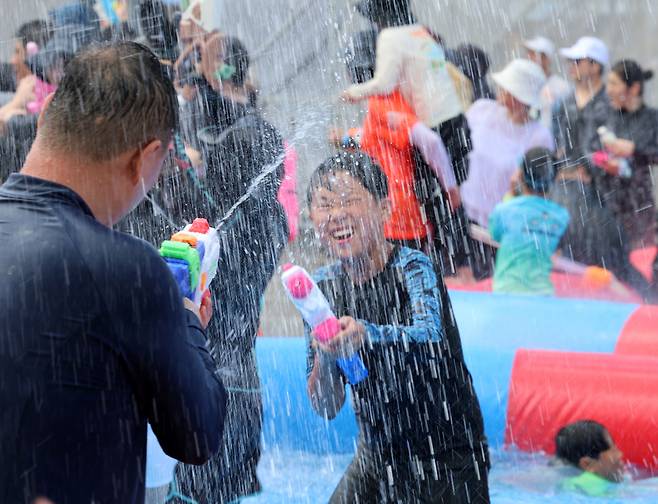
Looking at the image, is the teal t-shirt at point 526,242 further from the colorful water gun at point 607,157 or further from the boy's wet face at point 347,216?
the boy's wet face at point 347,216

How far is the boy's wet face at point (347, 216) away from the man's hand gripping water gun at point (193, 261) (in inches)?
36.1

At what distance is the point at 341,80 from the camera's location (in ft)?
20.2

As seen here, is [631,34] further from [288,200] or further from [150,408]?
[150,408]

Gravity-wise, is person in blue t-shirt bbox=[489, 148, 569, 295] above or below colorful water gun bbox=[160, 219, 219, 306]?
below

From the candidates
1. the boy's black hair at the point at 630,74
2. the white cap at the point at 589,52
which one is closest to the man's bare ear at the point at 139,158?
the boy's black hair at the point at 630,74

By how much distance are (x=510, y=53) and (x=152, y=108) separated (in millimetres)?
7827

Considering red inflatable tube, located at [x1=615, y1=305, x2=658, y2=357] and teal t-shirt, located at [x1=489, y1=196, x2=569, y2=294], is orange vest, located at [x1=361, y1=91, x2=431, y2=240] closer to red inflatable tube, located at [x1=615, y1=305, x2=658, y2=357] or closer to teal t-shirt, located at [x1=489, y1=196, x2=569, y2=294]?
teal t-shirt, located at [x1=489, y1=196, x2=569, y2=294]

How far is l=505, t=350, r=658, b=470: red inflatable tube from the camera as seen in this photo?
4477 mm

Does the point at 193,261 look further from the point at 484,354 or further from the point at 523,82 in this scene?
the point at 523,82

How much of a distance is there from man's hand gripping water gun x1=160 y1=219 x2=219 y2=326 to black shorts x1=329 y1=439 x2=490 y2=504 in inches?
44.5

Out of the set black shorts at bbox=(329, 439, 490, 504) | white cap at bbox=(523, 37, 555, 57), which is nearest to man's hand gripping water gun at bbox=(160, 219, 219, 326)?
black shorts at bbox=(329, 439, 490, 504)

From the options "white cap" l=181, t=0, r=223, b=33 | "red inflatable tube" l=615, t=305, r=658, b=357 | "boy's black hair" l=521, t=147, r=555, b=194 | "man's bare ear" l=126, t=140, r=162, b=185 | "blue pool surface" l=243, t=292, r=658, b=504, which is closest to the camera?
"man's bare ear" l=126, t=140, r=162, b=185

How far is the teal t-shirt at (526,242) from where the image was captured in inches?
237

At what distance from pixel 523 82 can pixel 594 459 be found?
120 inches
